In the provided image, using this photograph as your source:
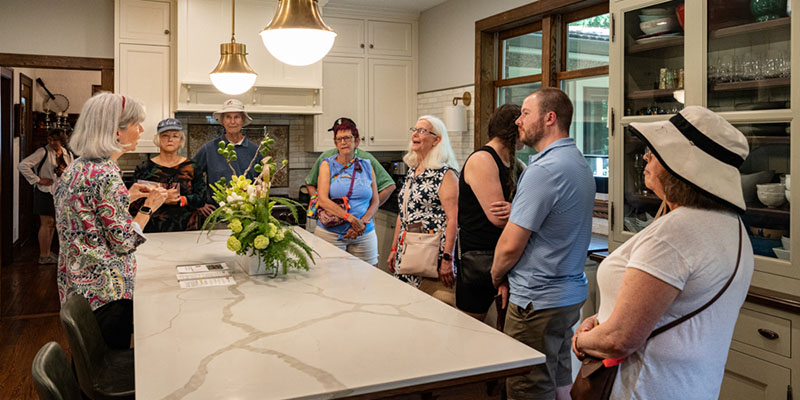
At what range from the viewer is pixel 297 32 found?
2277mm

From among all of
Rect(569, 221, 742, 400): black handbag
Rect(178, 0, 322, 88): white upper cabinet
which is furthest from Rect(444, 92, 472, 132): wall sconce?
Rect(569, 221, 742, 400): black handbag

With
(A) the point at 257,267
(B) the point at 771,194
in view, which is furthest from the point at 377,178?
(B) the point at 771,194

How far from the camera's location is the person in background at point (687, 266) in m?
1.43

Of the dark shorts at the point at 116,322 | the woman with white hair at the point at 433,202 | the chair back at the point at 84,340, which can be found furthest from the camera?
the woman with white hair at the point at 433,202

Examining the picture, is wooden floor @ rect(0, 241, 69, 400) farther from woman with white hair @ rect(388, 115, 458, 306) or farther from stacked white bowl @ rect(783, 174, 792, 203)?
stacked white bowl @ rect(783, 174, 792, 203)

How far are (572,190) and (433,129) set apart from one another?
126cm

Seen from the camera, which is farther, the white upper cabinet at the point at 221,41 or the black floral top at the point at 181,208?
the white upper cabinet at the point at 221,41

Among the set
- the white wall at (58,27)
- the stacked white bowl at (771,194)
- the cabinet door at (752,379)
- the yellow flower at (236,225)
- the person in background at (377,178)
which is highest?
the white wall at (58,27)

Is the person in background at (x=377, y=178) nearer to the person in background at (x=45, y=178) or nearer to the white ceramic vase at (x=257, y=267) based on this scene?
the white ceramic vase at (x=257, y=267)

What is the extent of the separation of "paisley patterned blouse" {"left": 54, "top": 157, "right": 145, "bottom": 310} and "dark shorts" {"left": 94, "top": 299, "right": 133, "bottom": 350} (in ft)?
0.25

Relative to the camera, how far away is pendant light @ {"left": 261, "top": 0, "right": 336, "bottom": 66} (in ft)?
7.44

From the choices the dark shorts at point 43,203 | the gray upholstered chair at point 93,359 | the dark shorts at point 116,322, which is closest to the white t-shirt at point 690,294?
the gray upholstered chair at point 93,359

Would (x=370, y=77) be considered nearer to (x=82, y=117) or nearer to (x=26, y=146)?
(x=82, y=117)

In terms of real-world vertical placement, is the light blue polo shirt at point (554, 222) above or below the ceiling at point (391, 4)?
below
